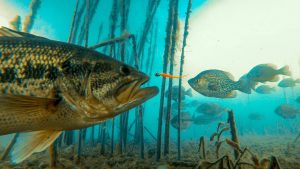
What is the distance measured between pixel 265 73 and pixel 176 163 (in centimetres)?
528

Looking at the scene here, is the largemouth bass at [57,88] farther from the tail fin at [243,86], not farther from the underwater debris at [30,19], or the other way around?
the underwater debris at [30,19]

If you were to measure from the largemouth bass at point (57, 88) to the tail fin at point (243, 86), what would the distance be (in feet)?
17.5

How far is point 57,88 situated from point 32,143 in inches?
20.4

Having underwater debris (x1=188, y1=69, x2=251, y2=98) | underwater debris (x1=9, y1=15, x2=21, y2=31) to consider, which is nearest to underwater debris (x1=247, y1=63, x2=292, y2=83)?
underwater debris (x1=188, y1=69, x2=251, y2=98)

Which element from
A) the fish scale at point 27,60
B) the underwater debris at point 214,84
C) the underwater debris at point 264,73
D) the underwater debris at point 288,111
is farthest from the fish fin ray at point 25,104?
the underwater debris at point 288,111

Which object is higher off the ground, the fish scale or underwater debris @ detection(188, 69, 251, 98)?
underwater debris @ detection(188, 69, 251, 98)

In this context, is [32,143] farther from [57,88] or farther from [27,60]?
[27,60]

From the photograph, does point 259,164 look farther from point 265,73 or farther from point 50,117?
point 265,73

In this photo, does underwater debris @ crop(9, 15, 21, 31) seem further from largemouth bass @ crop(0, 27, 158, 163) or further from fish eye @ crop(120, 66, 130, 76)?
fish eye @ crop(120, 66, 130, 76)

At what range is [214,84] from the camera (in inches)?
232

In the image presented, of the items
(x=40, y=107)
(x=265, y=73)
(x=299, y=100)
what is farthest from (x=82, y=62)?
(x=299, y=100)

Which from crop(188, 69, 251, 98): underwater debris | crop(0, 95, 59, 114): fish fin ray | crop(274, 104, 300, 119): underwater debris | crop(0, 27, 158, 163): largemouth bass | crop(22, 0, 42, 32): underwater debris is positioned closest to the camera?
crop(0, 95, 59, 114): fish fin ray

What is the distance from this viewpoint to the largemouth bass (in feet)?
4.66

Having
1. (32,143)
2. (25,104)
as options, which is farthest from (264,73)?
(25,104)
